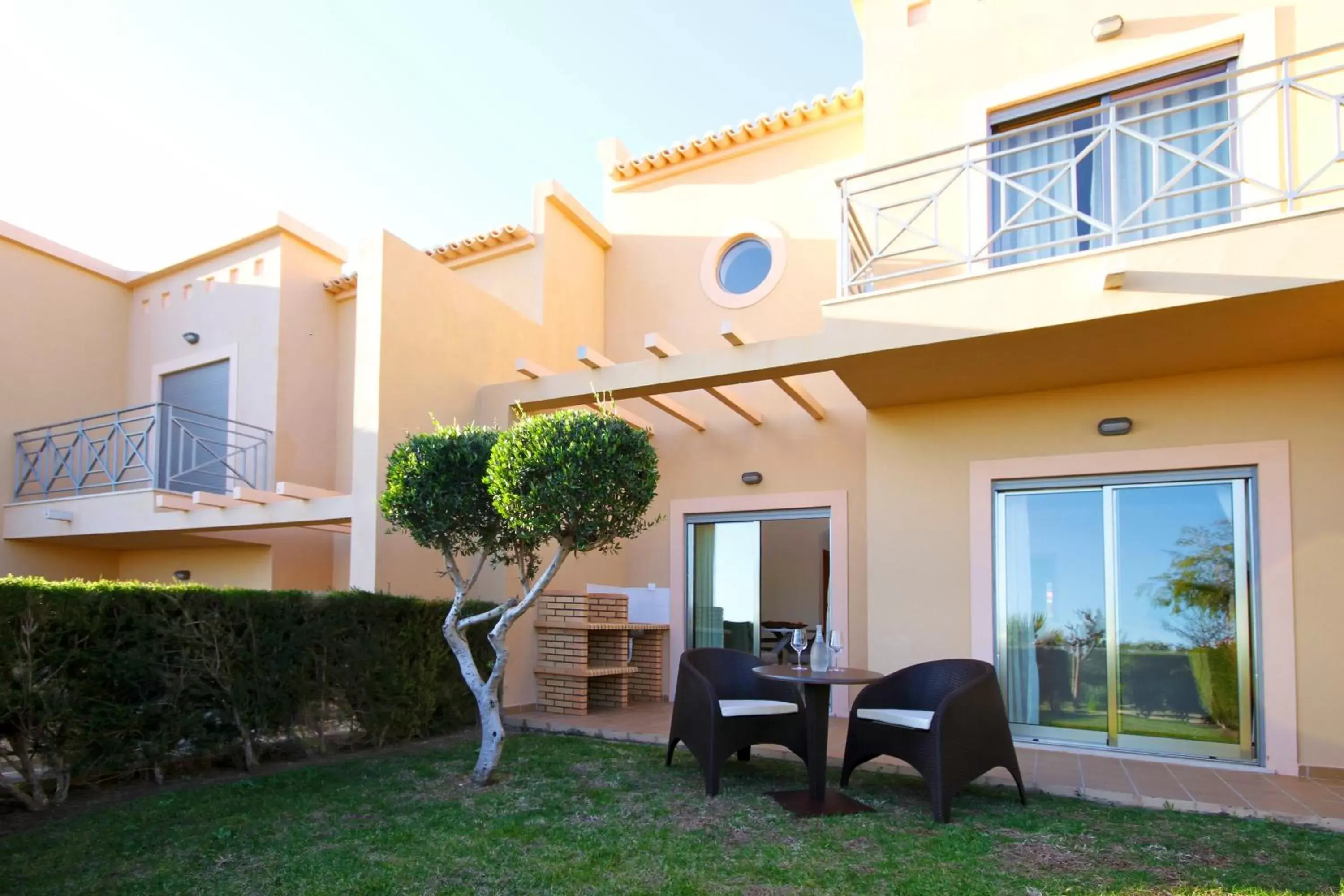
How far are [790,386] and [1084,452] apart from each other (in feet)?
8.37

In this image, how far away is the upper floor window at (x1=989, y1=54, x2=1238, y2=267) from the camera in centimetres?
607

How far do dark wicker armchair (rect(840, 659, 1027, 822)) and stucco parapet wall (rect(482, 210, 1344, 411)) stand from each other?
2.25 meters

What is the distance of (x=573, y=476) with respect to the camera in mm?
5324

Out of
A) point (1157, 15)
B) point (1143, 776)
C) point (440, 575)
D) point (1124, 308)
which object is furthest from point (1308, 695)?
point (440, 575)

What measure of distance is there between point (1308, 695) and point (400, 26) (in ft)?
37.8

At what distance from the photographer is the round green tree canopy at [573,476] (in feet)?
17.6

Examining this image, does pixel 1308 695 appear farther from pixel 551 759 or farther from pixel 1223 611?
pixel 551 759

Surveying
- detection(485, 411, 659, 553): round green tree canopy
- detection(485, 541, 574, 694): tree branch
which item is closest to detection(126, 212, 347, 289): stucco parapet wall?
detection(485, 411, 659, 553): round green tree canopy

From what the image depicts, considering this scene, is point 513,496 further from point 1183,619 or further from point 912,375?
point 1183,619

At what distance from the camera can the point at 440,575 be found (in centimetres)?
795

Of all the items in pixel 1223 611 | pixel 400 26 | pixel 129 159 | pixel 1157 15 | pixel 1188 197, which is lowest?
pixel 1223 611

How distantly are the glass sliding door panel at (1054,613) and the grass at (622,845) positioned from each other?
62.8 inches

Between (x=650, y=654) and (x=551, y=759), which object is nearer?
(x=551, y=759)

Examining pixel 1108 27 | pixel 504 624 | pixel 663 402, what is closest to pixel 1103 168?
pixel 1108 27
